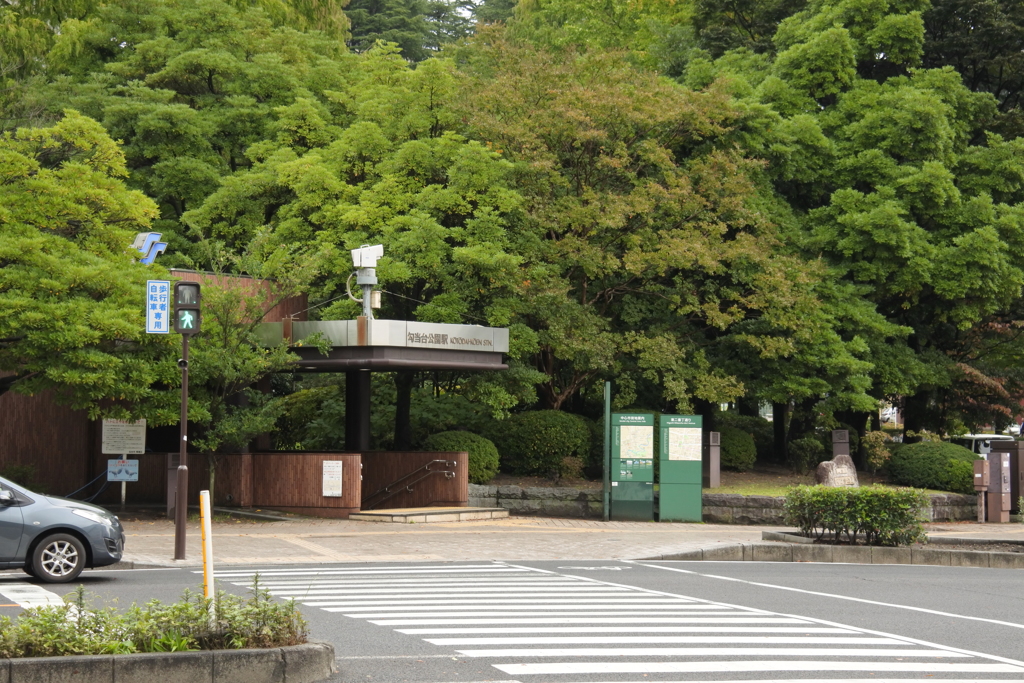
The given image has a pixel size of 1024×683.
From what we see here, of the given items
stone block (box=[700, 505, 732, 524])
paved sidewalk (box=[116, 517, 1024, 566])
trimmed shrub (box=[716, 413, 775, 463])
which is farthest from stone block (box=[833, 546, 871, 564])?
trimmed shrub (box=[716, 413, 775, 463])

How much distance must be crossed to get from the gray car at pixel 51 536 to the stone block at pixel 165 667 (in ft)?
23.7

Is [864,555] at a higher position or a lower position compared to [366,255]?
lower

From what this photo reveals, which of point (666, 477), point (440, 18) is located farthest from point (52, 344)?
point (440, 18)

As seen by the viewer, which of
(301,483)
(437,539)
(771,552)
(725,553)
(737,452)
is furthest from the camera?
(737,452)

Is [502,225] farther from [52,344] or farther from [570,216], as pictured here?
[52,344]

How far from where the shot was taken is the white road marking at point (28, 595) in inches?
482

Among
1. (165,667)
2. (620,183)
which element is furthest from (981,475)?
(165,667)

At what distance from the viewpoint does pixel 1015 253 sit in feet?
106

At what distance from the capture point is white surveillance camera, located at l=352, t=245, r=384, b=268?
952 inches

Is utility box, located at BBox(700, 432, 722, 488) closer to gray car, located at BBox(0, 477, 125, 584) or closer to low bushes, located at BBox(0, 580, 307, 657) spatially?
gray car, located at BBox(0, 477, 125, 584)

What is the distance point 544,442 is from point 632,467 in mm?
3009

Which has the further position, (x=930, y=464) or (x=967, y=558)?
(x=930, y=464)

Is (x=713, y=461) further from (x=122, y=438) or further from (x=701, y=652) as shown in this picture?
(x=701, y=652)

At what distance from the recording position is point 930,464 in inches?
1201
